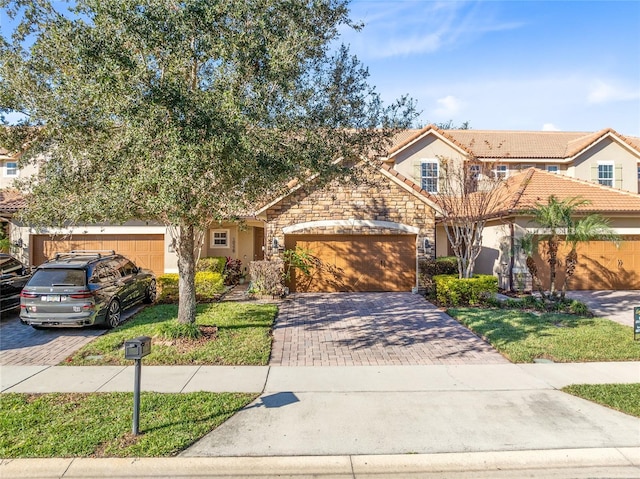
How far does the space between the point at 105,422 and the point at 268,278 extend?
866cm

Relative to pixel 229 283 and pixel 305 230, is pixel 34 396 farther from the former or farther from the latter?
pixel 229 283

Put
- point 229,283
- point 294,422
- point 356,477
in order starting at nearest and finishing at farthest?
point 356,477
point 294,422
point 229,283

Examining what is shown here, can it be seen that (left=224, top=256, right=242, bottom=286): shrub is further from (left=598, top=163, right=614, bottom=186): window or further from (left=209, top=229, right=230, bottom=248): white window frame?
(left=598, top=163, right=614, bottom=186): window

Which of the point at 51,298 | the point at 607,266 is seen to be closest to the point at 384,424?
the point at 51,298

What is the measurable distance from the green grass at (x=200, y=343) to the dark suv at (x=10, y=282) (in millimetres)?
3555

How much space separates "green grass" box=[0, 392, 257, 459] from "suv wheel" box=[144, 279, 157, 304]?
6.57 meters

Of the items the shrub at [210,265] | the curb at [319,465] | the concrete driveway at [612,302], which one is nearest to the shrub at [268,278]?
the shrub at [210,265]

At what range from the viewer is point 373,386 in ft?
20.5

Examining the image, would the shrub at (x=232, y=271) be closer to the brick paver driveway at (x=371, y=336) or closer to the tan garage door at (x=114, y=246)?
the tan garage door at (x=114, y=246)

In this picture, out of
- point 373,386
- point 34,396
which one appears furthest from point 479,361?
point 34,396

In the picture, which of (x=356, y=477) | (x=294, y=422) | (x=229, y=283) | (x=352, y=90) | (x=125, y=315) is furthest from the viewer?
(x=229, y=283)

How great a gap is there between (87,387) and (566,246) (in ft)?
51.7

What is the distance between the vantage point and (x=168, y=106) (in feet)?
19.6

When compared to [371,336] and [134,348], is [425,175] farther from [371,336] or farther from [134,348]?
[134,348]
